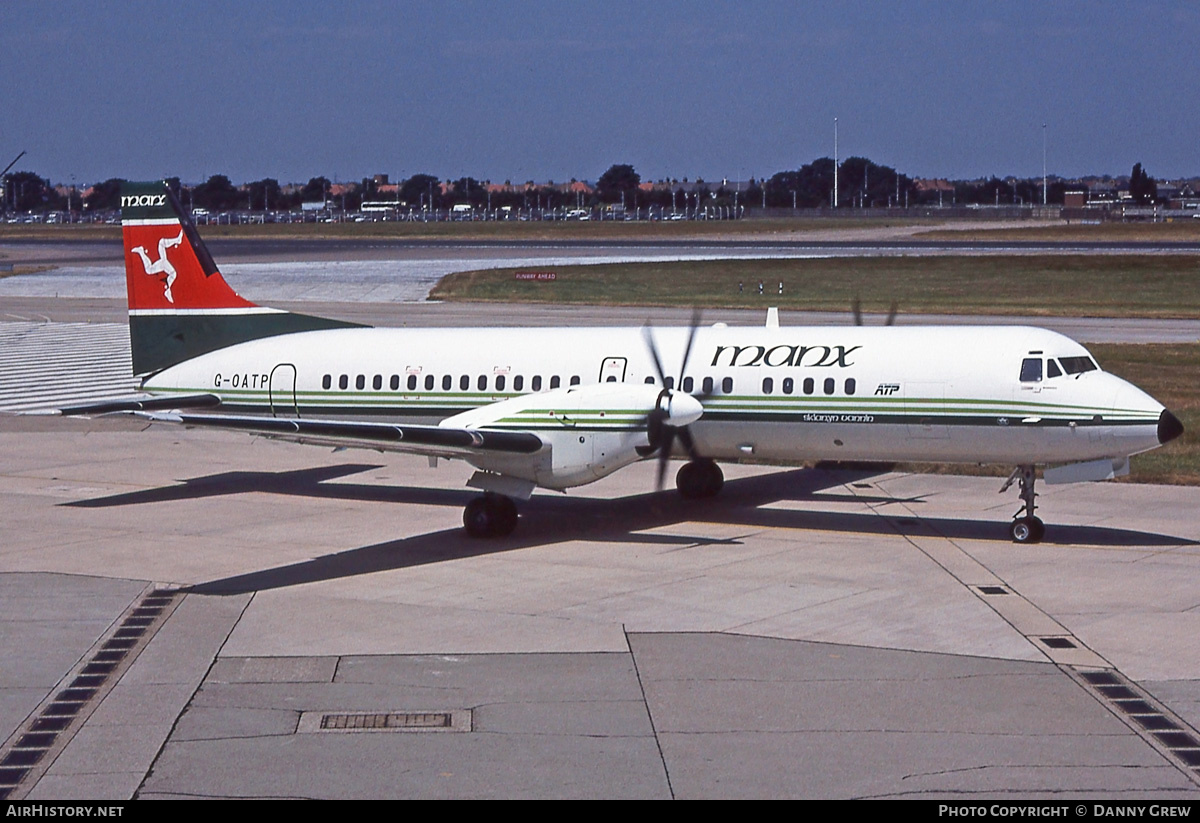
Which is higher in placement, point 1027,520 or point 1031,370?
point 1031,370

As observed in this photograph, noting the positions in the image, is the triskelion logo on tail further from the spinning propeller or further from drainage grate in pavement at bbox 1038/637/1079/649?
drainage grate in pavement at bbox 1038/637/1079/649

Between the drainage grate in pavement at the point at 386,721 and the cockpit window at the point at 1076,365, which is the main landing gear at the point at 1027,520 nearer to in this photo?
the cockpit window at the point at 1076,365

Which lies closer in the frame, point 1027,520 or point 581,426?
point 581,426

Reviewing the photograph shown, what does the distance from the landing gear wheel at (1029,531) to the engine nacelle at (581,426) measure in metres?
5.39

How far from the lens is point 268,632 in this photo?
17.1m

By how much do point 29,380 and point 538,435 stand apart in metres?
27.6

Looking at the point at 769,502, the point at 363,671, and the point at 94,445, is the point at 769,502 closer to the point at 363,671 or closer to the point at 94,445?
the point at 363,671

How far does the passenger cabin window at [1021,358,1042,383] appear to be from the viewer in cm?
2169

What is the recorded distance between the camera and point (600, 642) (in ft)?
54.1

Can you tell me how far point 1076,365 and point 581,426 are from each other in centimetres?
783

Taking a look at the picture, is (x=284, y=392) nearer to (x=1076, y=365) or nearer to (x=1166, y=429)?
(x=1076, y=365)

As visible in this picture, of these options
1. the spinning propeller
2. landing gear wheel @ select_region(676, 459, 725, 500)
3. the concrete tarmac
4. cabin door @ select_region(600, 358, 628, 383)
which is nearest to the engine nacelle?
the spinning propeller

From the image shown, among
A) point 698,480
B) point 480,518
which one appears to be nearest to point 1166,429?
point 698,480
